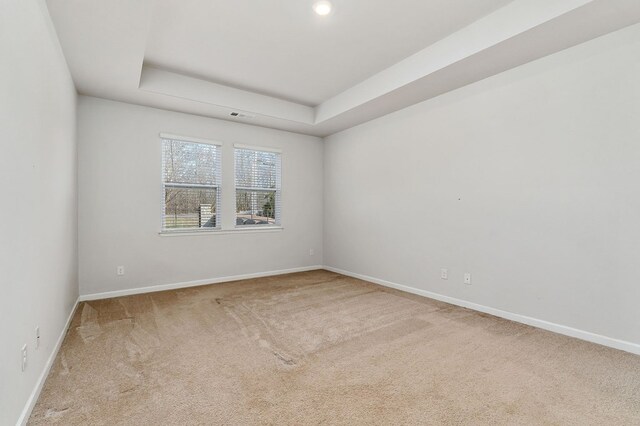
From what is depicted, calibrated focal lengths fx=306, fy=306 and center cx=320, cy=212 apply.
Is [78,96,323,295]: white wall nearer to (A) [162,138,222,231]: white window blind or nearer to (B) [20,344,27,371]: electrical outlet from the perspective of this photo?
(A) [162,138,222,231]: white window blind

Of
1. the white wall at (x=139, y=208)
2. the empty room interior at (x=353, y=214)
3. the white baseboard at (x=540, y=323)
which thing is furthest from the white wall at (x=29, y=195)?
the white baseboard at (x=540, y=323)

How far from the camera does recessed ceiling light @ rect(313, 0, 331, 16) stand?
250 cm

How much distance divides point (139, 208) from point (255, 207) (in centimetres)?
172

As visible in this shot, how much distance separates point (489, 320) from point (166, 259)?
4157mm

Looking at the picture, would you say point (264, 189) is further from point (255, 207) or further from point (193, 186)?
point (193, 186)

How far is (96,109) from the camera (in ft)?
12.8

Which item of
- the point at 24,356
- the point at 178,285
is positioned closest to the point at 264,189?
the point at 178,285

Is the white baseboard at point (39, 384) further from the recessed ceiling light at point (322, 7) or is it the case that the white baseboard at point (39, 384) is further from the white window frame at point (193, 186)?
the recessed ceiling light at point (322, 7)

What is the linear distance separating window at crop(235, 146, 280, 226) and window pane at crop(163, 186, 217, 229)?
1.45 ft

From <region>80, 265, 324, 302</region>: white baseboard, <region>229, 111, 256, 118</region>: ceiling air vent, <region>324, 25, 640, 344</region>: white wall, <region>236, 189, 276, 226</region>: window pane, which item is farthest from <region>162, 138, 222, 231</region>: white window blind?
<region>324, 25, 640, 344</region>: white wall

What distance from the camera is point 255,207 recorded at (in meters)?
5.24

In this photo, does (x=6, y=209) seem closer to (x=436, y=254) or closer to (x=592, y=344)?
(x=436, y=254)

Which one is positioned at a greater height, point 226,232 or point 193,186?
point 193,186

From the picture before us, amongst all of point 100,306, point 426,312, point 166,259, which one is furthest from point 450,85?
point 100,306
